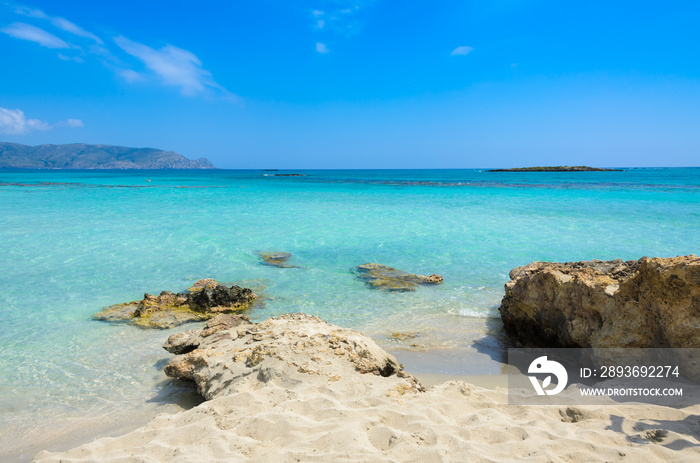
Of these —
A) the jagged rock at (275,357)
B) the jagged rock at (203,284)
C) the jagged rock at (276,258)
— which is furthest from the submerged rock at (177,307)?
the jagged rock at (276,258)

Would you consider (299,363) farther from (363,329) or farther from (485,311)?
(485,311)

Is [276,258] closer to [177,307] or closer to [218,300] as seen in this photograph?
[218,300]

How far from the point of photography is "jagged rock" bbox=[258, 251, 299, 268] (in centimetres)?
973

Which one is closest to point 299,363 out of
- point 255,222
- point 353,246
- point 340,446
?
point 340,446

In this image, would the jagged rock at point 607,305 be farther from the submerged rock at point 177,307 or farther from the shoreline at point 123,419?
the submerged rock at point 177,307

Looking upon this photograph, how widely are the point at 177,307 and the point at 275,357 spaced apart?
3.61 metres

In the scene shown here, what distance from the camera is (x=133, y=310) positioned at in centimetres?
647

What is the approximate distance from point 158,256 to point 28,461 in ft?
26.7

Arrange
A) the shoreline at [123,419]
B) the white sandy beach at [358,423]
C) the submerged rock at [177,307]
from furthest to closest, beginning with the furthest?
the submerged rock at [177,307]
the shoreline at [123,419]
the white sandy beach at [358,423]

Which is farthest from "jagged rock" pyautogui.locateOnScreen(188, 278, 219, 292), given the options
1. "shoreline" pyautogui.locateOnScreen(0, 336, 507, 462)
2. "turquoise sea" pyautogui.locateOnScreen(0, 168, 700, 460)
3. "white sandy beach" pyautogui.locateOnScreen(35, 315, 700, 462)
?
"white sandy beach" pyautogui.locateOnScreen(35, 315, 700, 462)

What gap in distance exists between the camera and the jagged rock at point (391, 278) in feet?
25.9

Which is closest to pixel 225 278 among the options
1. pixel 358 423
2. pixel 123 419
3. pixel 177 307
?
pixel 177 307

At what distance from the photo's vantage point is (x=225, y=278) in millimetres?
8625

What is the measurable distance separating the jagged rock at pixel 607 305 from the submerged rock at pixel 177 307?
15.1ft
